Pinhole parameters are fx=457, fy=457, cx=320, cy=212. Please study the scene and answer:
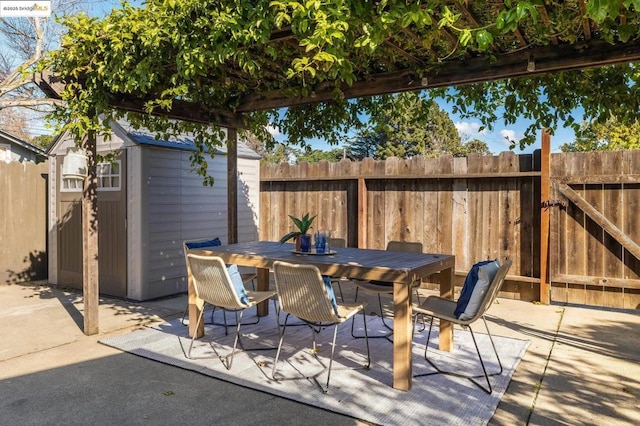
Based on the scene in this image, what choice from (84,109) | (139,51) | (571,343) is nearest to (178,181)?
(84,109)

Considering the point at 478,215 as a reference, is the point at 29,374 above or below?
below

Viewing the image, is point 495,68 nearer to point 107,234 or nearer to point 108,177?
point 108,177

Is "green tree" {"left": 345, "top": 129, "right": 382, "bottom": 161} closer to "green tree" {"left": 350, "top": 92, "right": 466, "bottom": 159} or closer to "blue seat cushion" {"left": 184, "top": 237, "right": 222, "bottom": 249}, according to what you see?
"green tree" {"left": 350, "top": 92, "right": 466, "bottom": 159}

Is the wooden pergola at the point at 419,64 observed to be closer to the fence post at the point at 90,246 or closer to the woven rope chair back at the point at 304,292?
the fence post at the point at 90,246

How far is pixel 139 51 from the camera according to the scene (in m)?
3.61

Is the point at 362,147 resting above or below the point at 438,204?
above

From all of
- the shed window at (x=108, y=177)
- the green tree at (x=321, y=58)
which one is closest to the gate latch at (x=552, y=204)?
the green tree at (x=321, y=58)

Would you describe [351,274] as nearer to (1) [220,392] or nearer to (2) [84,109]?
(1) [220,392]

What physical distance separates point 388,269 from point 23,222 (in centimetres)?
620

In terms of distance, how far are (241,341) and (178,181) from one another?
2.83 metres

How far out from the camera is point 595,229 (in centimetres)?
507

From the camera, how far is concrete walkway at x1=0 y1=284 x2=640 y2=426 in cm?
256

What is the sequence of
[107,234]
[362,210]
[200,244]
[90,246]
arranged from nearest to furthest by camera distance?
[90,246] < [200,244] < [107,234] < [362,210]

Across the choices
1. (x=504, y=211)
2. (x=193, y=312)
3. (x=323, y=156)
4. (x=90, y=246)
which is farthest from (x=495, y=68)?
(x=323, y=156)
